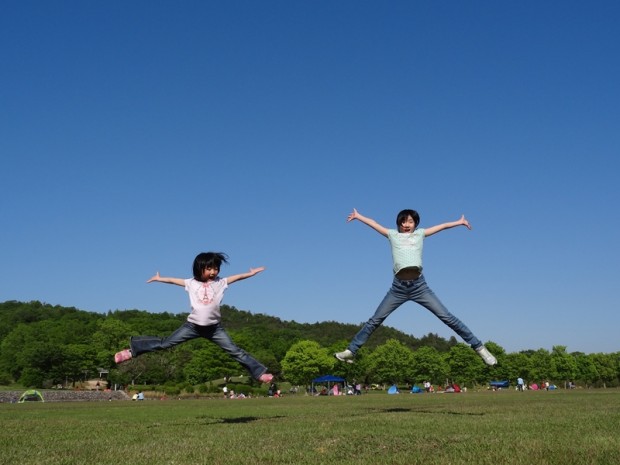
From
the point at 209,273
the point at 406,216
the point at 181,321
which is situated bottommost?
the point at 209,273

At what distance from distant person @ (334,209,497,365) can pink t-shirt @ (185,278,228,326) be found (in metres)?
2.85

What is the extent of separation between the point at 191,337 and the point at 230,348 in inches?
33.3

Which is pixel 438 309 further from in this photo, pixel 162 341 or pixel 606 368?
pixel 606 368

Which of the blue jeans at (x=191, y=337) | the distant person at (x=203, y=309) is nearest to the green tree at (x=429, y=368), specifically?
the blue jeans at (x=191, y=337)

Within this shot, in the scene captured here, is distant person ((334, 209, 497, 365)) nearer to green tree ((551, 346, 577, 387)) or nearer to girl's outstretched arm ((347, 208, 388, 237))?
girl's outstretched arm ((347, 208, 388, 237))

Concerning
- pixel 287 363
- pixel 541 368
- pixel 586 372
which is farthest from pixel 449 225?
pixel 586 372

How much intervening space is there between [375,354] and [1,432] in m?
97.0

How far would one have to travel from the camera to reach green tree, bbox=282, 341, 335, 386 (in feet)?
316

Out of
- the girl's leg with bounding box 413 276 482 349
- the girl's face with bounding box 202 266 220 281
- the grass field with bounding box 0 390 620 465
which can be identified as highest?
the girl's face with bounding box 202 266 220 281

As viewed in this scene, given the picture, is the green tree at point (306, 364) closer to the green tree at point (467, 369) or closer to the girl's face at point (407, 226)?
the green tree at point (467, 369)

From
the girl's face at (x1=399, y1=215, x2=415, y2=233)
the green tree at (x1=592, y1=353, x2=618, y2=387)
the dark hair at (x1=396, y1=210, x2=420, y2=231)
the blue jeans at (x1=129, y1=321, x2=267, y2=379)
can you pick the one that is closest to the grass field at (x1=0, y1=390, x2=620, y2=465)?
the blue jeans at (x1=129, y1=321, x2=267, y2=379)

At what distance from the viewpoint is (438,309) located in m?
12.1

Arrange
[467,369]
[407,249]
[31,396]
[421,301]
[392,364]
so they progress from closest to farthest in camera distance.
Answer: [407,249]
[421,301]
[31,396]
[467,369]
[392,364]

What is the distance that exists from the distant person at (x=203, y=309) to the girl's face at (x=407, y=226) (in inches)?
126
